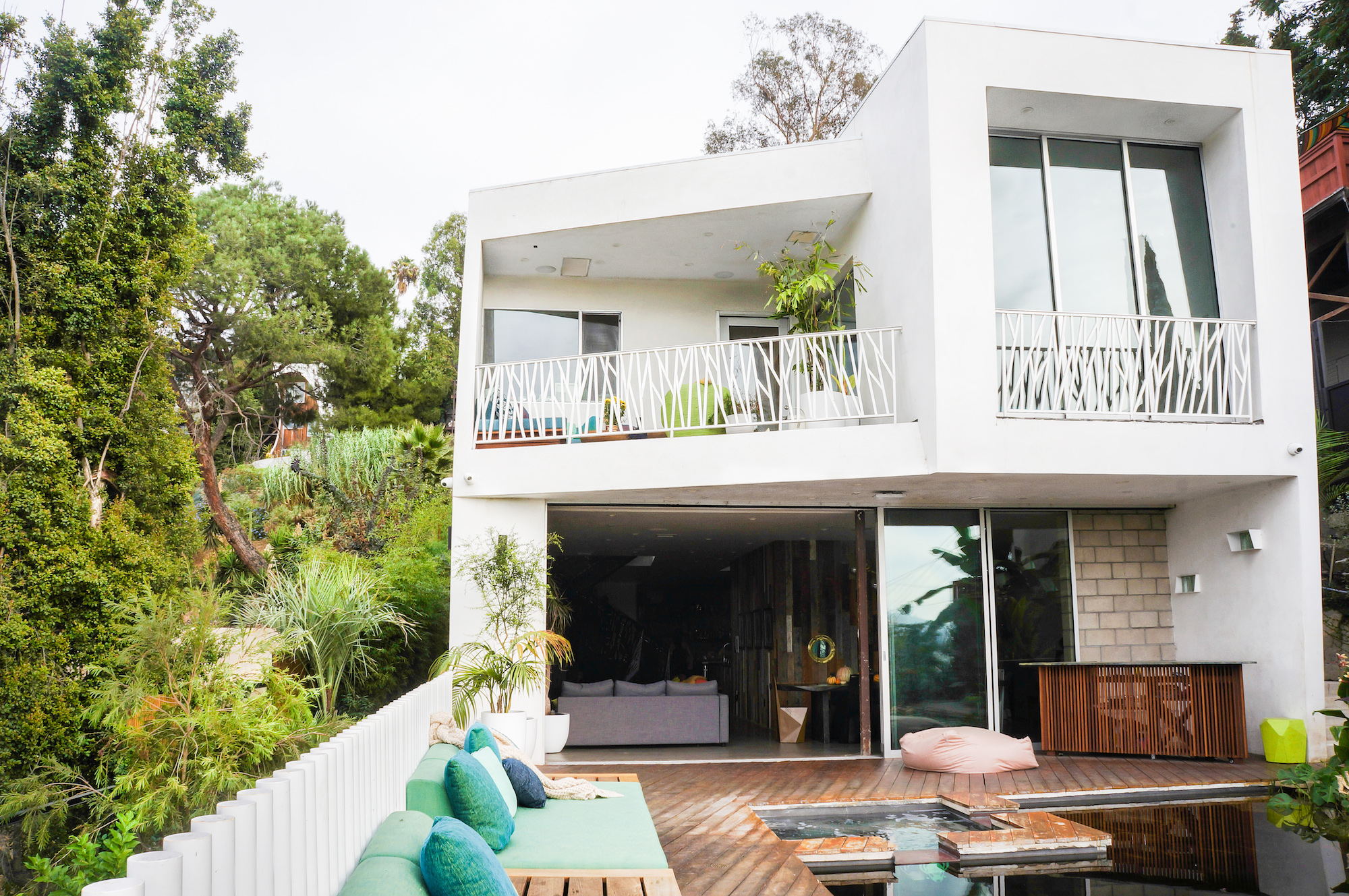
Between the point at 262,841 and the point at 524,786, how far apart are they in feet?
9.07

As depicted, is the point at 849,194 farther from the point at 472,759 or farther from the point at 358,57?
the point at 358,57

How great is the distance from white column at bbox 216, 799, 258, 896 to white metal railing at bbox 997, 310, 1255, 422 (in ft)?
21.7

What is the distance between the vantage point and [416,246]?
1039 inches

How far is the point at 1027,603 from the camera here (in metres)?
8.85

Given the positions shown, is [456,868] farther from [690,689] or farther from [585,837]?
[690,689]

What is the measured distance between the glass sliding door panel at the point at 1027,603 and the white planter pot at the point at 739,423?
268 centimetres

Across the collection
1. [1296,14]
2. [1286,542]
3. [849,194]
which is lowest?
[1286,542]

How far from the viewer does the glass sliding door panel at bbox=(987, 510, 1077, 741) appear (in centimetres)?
867

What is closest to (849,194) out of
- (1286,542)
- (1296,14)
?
(1286,542)

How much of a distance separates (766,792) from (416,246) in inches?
901

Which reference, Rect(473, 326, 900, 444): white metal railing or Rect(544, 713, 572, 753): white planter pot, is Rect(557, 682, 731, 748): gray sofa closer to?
Rect(544, 713, 572, 753): white planter pot

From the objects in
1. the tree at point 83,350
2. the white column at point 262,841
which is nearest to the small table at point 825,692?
the tree at point 83,350

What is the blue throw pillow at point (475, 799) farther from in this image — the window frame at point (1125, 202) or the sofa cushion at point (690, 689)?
the window frame at point (1125, 202)

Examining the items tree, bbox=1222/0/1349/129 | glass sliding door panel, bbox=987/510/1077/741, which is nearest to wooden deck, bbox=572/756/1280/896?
glass sliding door panel, bbox=987/510/1077/741
